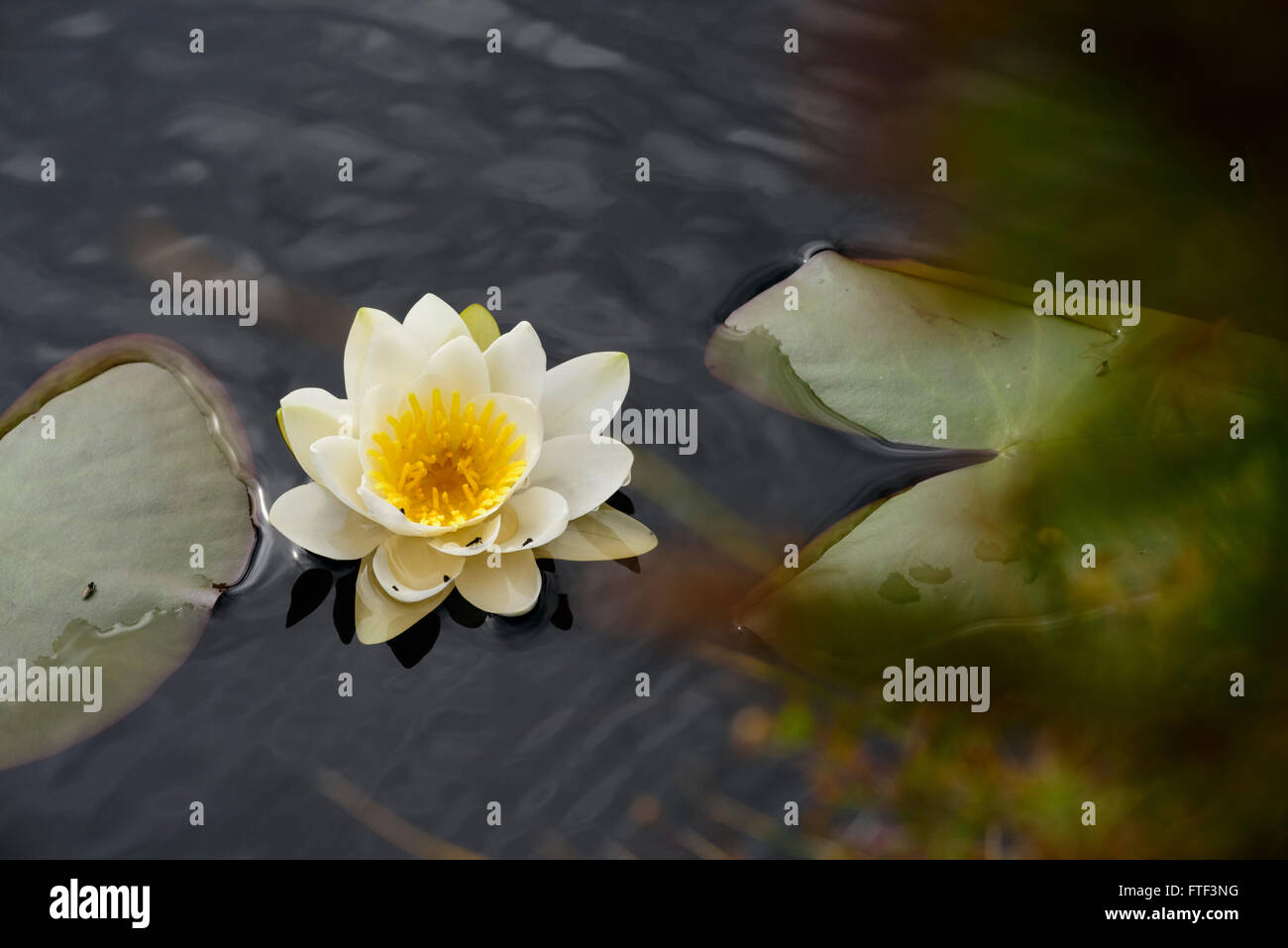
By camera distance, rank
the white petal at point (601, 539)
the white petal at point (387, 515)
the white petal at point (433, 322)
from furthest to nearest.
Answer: the white petal at point (601, 539), the white petal at point (433, 322), the white petal at point (387, 515)

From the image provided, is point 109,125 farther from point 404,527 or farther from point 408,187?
point 404,527

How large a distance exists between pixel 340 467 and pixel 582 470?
2.23 ft

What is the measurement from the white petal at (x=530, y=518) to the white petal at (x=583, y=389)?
0.26 meters

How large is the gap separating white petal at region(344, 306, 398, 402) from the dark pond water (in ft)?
1.22

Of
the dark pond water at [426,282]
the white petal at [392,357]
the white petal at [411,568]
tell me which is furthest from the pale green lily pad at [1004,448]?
the white petal at [392,357]

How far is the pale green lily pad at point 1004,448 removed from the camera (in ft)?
9.37

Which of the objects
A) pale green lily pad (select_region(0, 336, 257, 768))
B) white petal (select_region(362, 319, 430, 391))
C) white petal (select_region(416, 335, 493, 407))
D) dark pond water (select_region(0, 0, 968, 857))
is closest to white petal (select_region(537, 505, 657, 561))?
dark pond water (select_region(0, 0, 968, 857))

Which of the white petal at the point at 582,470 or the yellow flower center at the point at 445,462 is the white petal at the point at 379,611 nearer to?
the yellow flower center at the point at 445,462

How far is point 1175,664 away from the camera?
113 inches

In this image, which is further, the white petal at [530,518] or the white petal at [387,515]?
the white petal at [530,518]

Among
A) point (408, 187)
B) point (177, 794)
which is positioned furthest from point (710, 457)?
point (177, 794)

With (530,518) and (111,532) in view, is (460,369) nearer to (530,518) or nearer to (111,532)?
(530,518)

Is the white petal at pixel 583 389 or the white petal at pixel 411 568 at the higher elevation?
the white petal at pixel 583 389
